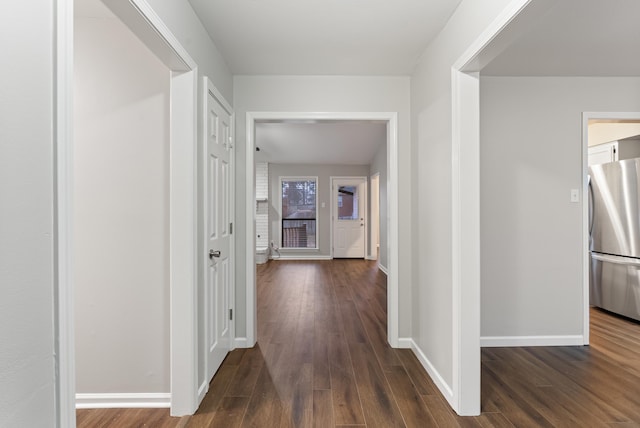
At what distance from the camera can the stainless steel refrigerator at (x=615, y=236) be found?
134 inches

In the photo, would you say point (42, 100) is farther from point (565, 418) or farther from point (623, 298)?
point (623, 298)

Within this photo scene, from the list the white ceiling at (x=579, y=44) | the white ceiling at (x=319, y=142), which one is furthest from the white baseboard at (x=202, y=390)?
the white ceiling at (x=319, y=142)

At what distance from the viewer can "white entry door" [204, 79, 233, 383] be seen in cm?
219

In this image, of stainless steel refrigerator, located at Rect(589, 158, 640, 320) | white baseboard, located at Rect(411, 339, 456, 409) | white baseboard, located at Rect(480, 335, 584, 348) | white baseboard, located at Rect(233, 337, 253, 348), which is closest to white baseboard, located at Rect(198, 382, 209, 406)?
white baseboard, located at Rect(233, 337, 253, 348)

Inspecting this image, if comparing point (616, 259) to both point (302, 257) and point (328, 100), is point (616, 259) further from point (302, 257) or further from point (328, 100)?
point (302, 257)

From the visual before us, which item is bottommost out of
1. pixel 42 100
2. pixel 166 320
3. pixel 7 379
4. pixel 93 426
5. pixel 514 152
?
pixel 93 426

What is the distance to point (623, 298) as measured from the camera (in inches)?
138

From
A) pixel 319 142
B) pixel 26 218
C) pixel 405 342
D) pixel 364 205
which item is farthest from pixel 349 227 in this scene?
pixel 26 218

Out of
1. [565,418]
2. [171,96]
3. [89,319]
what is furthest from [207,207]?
[565,418]

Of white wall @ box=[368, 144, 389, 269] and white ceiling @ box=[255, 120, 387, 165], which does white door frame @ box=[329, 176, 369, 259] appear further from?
white wall @ box=[368, 144, 389, 269]

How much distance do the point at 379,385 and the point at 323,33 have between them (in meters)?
2.45

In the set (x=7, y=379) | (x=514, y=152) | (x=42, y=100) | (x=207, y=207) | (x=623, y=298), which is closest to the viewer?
(x=7, y=379)

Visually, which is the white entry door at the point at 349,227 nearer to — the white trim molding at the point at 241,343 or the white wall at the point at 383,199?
the white wall at the point at 383,199

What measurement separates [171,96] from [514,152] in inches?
111
